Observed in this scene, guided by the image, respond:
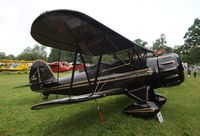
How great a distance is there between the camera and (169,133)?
4160 mm

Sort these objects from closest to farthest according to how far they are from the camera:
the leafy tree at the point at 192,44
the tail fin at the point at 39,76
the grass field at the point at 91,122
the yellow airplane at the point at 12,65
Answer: the grass field at the point at 91,122 → the tail fin at the point at 39,76 → the yellow airplane at the point at 12,65 → the leafy tree at the point at 192,44

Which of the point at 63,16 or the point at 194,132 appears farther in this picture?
the point at 194,132

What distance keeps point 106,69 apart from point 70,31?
229 centimetres

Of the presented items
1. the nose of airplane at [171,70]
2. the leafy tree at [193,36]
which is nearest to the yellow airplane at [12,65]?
the nose of airplane at [171,70]

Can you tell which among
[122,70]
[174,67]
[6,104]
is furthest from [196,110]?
[6,104]

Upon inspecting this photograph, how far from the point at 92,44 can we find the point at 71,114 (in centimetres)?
226

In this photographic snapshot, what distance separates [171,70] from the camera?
5.45 meters

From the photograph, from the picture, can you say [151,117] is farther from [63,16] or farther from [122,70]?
[63,16]

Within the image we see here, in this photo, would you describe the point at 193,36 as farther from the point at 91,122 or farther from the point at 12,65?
the point at 91,122

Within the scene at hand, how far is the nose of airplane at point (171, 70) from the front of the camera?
215 inches

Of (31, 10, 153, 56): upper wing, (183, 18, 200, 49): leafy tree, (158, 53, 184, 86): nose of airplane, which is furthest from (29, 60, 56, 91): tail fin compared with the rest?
(183, 18, 200, 49): leafy tree

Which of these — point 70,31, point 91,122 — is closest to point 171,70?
point 91,122

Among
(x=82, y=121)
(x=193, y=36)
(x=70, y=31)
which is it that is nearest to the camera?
(x=70, y=31)

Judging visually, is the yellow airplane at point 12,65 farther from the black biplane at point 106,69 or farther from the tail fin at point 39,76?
the black biplane at point 106,69
